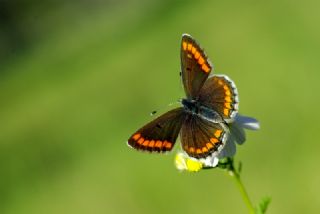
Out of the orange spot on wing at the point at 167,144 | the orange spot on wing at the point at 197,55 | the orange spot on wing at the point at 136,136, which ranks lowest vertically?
the orange spot on wing at the point at 167,144

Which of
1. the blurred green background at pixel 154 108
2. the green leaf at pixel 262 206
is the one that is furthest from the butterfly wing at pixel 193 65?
the blurred green background at pixel 154 108

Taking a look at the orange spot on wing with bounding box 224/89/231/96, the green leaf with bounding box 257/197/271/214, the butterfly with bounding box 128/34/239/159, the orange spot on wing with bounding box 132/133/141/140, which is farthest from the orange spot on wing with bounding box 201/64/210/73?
the green leaf with bounding box 257/197/271/214

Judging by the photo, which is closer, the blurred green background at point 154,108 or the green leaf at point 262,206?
the green leaf at point 262,206

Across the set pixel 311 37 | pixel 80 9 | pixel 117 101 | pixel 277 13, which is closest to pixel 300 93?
pixel 311 37

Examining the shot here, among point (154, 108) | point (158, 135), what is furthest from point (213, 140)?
point (154, 108)

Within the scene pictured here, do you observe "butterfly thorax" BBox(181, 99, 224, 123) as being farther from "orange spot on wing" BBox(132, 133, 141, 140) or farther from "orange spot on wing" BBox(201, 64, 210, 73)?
"orange spot on wing" BBox(132, 133, 141, 140)

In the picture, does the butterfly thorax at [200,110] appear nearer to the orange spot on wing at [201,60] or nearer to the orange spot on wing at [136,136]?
the orange spot on wing at [201,60]
